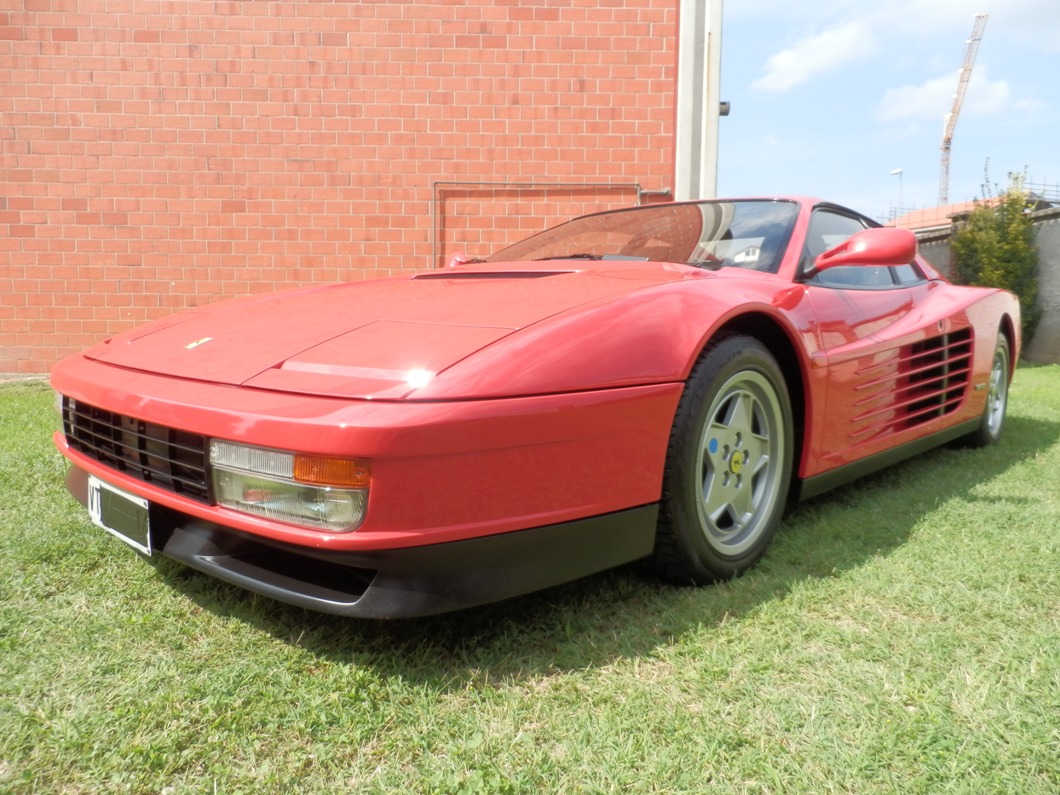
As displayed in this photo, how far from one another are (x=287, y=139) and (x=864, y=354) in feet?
15.7

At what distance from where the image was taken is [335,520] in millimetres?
1362

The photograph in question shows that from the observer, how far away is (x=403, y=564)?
1.37 metres

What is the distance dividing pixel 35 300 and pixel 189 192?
144cm

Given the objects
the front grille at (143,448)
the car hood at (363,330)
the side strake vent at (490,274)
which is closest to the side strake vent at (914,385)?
the car hood at (363,330)

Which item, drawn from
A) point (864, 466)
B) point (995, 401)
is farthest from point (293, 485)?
point (995, 401)

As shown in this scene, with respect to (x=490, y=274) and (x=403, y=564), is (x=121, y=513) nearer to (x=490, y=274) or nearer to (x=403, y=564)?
(x=403, y=564)

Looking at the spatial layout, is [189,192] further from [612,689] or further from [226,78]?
[612,689]

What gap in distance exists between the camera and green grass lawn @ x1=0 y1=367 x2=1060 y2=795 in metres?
1.19

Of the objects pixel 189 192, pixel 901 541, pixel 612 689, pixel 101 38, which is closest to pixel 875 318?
pixel 901 541

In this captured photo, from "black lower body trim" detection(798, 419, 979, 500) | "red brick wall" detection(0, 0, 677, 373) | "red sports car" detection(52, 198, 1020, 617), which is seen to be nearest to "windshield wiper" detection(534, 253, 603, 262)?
"red sports car" detection(52, 198, 1020, 617)

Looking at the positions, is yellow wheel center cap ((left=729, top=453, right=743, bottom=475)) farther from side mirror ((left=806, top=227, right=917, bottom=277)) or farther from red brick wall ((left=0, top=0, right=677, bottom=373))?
red brick wall ((left=0, top=0, right=677, bottom=373))

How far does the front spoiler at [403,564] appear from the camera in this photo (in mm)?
1378

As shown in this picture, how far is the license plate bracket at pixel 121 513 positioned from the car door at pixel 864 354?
1736 mm

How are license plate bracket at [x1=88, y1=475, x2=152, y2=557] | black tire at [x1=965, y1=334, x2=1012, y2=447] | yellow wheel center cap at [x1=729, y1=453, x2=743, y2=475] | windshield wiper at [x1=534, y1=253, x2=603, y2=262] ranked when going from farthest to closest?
black tire at [x1=965, y1=334, x2=1012, y2=447], windshield wiper at [x1=534, y1=253, x2=603, y2=262], yellow wheel center cap at [x1=729, y1=453, x2=743, y2=475], license plate bracket at [x1=88, y1=475, x2=152, y2=557]
